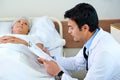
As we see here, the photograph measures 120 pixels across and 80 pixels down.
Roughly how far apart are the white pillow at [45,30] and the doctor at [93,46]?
2.64 feet

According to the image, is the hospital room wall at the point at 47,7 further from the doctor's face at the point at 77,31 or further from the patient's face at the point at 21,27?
the doctor's face at the point at 77,31

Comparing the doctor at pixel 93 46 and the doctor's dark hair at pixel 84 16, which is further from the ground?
the doctor's dark hair at pixel 84 16

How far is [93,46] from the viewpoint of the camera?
1.63 metres

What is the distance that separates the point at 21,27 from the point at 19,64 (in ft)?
2.97

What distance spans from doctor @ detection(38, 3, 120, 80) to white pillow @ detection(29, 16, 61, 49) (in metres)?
0.80

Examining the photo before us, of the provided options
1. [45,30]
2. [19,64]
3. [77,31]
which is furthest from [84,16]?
[45,30]

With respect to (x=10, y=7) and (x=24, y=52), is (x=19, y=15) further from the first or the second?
(x=24, y=52)

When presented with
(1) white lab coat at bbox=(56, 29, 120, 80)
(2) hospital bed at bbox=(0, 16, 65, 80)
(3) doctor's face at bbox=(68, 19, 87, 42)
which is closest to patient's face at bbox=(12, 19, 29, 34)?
(2) hospital bed at bbox=(0, 16, 65, 80)

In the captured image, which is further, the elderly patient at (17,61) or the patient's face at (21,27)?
the patient's face at (21,27)

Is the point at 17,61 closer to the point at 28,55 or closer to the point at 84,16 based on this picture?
the point at 28,55

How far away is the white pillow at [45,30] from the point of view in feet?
8.38

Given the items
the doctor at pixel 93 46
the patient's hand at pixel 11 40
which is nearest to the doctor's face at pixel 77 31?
the doctor at pixel 93 46

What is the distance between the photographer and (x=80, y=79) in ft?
9.67

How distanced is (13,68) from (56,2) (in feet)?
4.62
